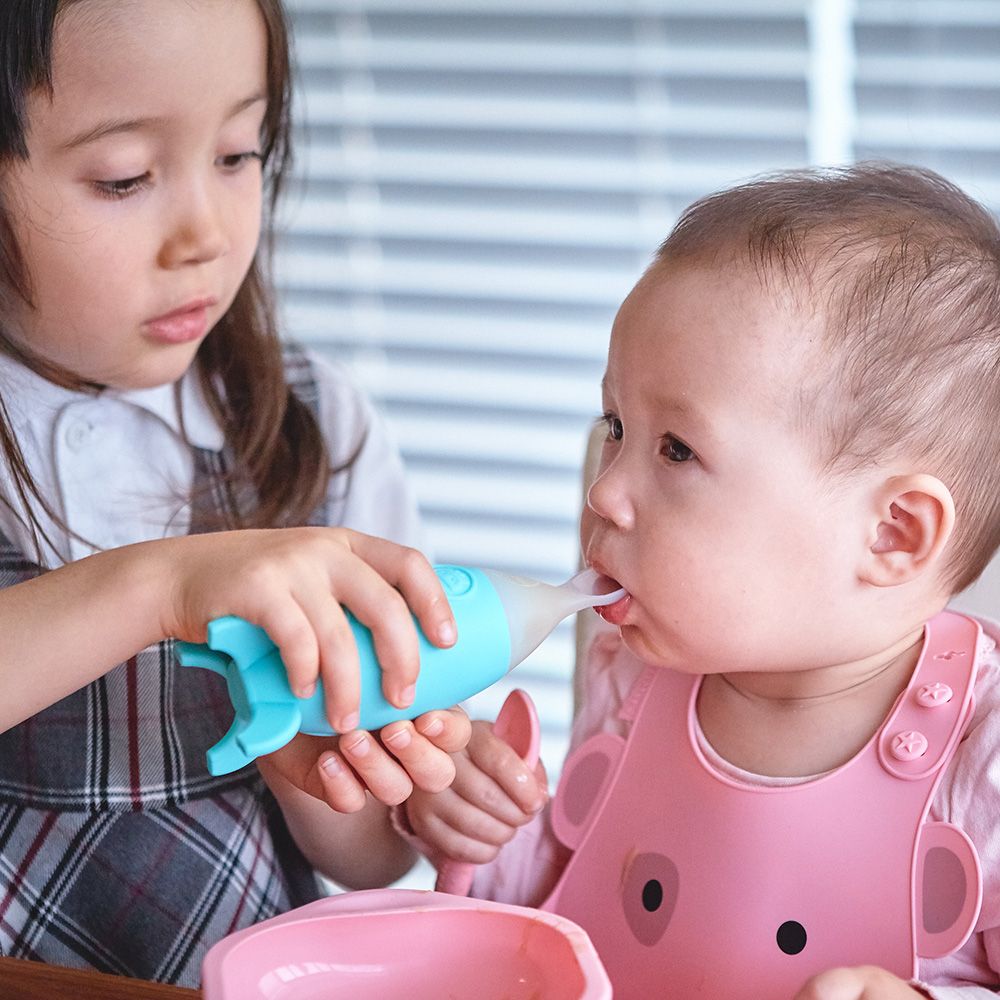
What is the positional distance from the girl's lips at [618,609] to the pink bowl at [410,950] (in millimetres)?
249

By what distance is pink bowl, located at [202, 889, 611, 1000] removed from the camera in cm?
66

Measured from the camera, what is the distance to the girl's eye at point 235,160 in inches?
41.7

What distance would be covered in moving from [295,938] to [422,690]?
14 centimetres

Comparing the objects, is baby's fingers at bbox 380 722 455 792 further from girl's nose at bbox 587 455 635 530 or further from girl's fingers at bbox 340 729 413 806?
girl's nose at bbox 587 455 635 530

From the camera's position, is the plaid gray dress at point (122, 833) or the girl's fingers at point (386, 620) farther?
the plaid gray dress at point (122, 833)

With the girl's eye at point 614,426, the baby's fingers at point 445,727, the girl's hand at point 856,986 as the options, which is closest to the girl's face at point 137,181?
the girl's eye at point 614,426

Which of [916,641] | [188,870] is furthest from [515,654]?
[188,870]

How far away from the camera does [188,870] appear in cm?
108

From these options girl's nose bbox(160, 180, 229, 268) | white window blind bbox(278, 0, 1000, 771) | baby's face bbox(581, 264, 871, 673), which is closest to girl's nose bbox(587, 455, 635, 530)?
baby's face bbox(581, 264, 871, 673)

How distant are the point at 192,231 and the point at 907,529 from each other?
1.84 feet

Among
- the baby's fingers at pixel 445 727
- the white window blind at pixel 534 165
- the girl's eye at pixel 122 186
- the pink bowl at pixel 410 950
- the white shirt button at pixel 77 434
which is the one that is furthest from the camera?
the white window blind at pixel 534 165

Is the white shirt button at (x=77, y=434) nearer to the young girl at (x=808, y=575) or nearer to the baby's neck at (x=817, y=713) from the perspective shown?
the young girl at (x=808, y=575)

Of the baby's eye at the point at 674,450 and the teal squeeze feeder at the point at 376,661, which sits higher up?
the baby's eye at the point at 674,450

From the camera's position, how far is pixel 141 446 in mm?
1154
